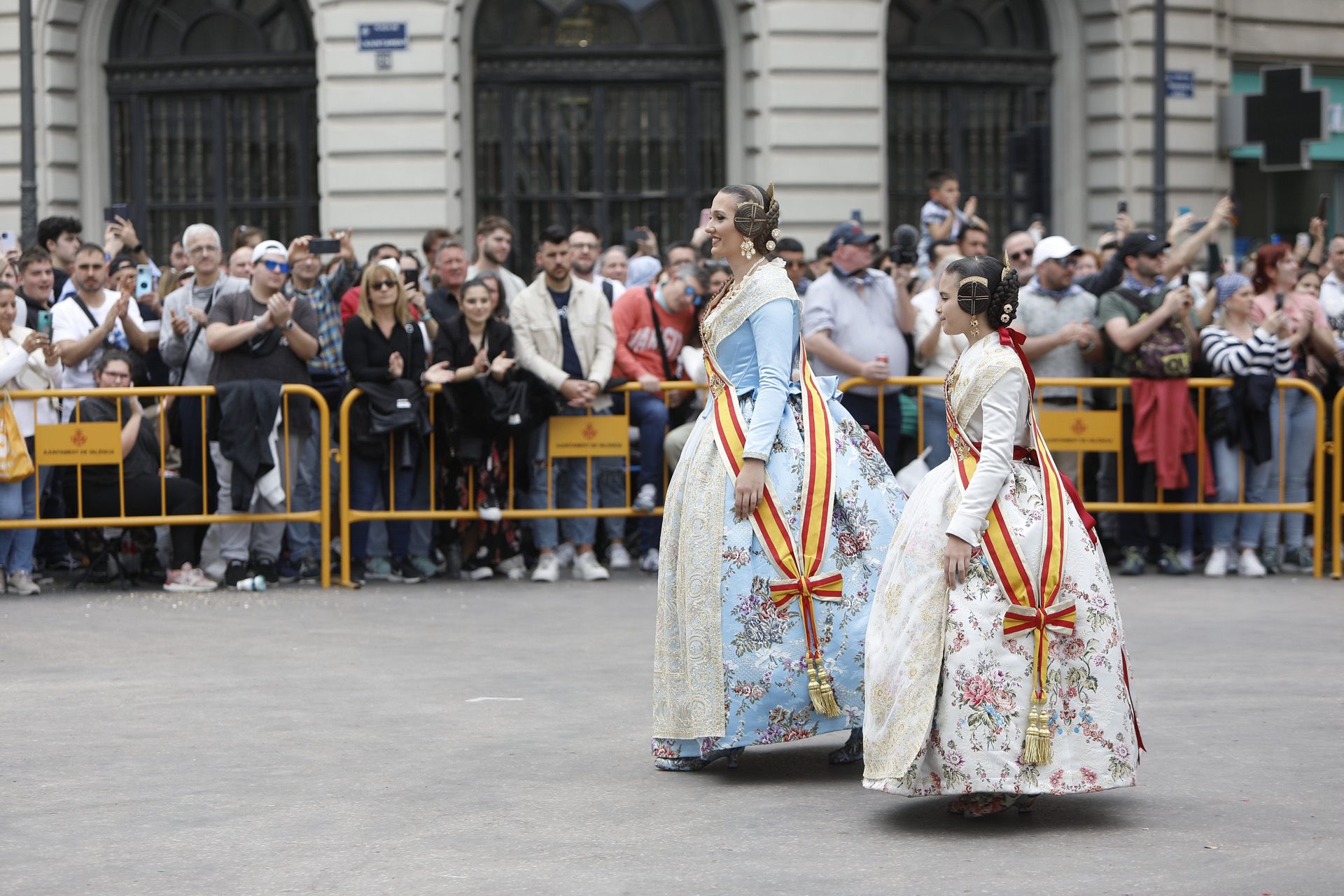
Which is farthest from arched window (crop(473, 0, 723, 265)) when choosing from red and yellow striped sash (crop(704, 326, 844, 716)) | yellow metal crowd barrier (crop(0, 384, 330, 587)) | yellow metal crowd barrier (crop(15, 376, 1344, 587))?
red and yellow striped sash (crop(704, 326, 844, 716))

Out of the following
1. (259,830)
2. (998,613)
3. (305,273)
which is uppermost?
(305,273)

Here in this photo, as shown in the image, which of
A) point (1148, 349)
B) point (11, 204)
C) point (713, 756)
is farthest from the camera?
point (11, 204)

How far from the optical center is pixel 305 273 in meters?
12.0

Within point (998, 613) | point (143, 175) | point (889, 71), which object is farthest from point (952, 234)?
point (998, 613)

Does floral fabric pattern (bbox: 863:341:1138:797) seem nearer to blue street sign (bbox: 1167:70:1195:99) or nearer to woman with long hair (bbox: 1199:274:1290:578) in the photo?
woman with long hair (bbox: 1199:274:1290:578)

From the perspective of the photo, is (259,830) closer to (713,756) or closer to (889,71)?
(713,756)

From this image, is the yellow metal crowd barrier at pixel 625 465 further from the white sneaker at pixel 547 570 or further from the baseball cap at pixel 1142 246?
the baseball cap at pixel 1142 246

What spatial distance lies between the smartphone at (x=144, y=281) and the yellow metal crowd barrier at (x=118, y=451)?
53.0 inches

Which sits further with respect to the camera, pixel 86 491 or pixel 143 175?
pixel 143 175

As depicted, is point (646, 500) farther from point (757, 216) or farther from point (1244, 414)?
point (757, 216)

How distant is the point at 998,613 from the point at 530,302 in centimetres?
632

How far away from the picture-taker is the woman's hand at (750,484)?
6.73 m

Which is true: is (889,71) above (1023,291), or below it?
above

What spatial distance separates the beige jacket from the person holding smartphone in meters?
2.67
